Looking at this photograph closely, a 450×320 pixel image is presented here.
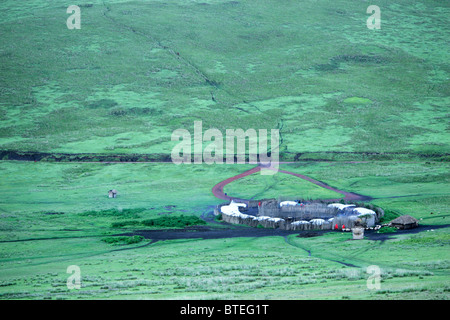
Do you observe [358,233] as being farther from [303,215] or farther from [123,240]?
[123,240]

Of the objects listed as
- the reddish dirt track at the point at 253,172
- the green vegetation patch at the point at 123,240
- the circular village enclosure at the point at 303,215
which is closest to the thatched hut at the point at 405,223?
the circular village enclosure at the point at 303,215

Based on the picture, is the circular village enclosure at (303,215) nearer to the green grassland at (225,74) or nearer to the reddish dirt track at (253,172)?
the reddish dirt track at (253,172)

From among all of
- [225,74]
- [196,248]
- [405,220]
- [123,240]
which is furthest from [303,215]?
[225,74]

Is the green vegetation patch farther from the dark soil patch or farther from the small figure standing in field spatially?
the small figure standing in field

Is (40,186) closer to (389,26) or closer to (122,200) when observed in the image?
(122,200)

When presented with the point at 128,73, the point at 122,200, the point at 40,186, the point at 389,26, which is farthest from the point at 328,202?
the point at 389,26

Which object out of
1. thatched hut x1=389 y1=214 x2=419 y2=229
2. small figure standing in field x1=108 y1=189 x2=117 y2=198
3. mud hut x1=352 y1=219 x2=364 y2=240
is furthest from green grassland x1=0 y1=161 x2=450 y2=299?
thatched hut x1=389 y1=214 x2=419 y2=229
